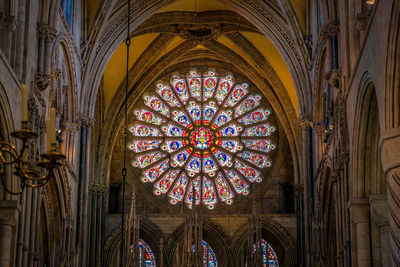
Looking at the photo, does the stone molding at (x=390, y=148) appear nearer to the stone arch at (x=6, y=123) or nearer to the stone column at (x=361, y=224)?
the stone column at (x=361, y=224)


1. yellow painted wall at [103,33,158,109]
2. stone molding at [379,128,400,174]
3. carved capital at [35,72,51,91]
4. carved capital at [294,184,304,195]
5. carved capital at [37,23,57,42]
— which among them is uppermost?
yellow painted wall at [103,33,158,109]

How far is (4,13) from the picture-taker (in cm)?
1670

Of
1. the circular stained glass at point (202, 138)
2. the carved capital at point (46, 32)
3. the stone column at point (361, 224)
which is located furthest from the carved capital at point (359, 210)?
the circular stained glass at point (202, 138)

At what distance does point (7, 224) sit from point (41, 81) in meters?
3.75

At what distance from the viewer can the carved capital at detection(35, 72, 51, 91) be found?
712 inches

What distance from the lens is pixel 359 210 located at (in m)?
16.5

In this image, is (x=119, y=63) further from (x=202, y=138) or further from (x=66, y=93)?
(x=66, y=93)

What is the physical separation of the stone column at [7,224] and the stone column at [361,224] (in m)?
7.02

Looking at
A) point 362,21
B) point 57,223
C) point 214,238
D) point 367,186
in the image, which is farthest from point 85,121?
point 362,21

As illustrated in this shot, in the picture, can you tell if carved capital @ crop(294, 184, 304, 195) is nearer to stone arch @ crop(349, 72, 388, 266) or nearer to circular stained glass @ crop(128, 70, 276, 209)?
circular stained glass @ crop(128, 70, 276, 209)

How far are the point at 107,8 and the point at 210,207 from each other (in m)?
8.69

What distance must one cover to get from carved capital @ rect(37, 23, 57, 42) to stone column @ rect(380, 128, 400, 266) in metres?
9.09

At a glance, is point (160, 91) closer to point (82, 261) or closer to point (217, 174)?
point (217, 174)

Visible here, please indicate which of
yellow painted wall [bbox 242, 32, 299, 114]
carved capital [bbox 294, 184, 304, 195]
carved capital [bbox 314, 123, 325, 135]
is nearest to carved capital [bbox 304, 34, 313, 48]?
carved capital [bbox 314, 123, 325, 135]
